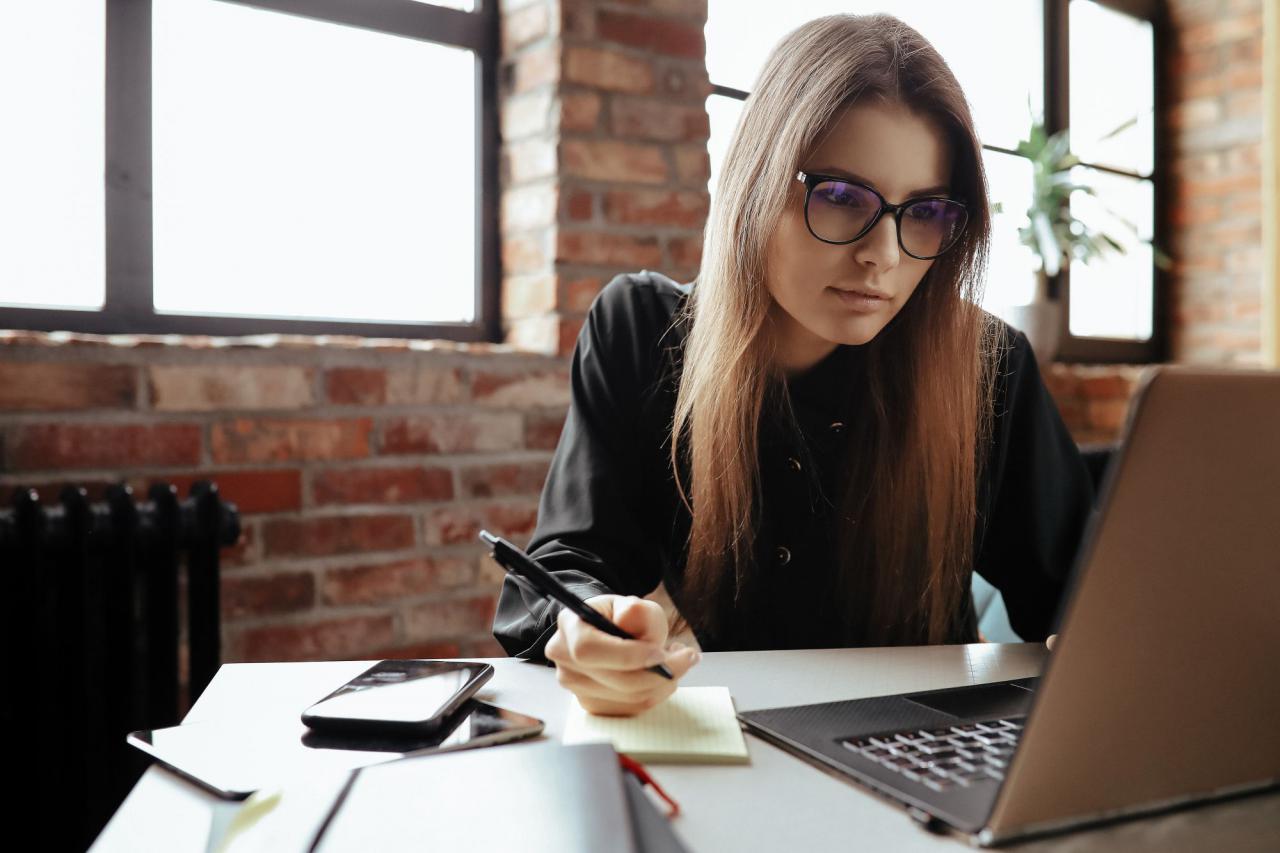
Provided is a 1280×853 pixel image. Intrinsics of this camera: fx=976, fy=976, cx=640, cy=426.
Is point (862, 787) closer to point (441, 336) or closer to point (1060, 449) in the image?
point (1060, 449)

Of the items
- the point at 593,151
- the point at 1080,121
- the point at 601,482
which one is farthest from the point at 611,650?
the point at 1080,121

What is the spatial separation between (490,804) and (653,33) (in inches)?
67.6

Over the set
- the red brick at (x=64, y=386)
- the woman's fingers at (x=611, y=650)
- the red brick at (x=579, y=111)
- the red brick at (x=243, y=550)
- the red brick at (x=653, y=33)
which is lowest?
the red brick at (x=243, y=550)

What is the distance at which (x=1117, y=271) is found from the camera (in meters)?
3.29

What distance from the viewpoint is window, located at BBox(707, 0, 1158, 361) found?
289 centimetres

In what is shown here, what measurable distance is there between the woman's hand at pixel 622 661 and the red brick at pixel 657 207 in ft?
4.21

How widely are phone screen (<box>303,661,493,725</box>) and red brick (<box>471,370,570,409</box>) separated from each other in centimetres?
99

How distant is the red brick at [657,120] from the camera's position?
6.15 ft

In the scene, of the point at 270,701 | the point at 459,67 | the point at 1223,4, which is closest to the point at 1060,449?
the point at 270,701

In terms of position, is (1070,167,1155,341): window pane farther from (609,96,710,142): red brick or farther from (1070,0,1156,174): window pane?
(609,96,710,142): red brick

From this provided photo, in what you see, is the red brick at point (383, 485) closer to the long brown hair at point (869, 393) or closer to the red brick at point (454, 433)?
the red brick at point (454, 433)

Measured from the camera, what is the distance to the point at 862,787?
556 millimetres

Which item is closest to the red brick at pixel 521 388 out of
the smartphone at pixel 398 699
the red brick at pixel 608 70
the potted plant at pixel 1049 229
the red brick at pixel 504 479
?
the red brick at pixel 504 479

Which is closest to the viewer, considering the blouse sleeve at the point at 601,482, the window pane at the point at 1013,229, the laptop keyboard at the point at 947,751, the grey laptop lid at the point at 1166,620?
the grey laptop lid at the point at 1166,620
